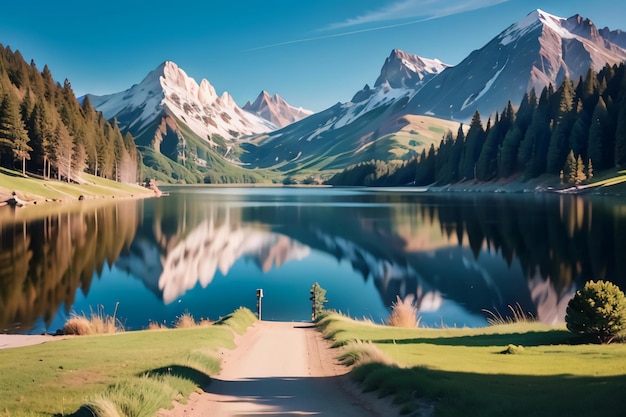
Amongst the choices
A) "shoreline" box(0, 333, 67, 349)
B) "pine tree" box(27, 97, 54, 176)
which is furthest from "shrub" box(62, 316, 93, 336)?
"pine tree" box(27, 97, 54, 176)

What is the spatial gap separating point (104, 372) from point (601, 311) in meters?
16.1

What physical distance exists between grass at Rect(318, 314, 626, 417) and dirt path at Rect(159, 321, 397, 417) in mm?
809

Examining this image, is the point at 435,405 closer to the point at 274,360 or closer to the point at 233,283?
the point at 274,360

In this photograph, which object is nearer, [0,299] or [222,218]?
[0,299]

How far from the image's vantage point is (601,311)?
1766 centimetres

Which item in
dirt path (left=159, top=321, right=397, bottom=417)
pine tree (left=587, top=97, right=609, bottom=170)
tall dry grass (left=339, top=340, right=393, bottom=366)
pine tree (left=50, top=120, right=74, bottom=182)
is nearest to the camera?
dirt path (left=159, top=321, right=397, bottom=417)

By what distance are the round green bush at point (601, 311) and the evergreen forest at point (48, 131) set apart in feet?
400

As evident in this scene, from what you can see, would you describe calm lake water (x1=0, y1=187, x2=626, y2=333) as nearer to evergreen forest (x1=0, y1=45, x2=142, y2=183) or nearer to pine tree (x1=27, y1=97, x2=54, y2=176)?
evergreen forest (x1=0, y1=45, x2=142, y2=183)

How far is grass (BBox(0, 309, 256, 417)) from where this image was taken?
1116 cm

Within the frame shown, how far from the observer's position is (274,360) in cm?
1914

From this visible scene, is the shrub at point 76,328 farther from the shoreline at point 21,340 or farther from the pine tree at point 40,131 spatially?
the pine tree at point 40,131

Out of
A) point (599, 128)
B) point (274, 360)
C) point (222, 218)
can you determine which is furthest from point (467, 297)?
point (599, 128)

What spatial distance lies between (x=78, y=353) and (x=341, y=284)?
29928 mm

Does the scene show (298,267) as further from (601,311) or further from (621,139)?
(621,139)
